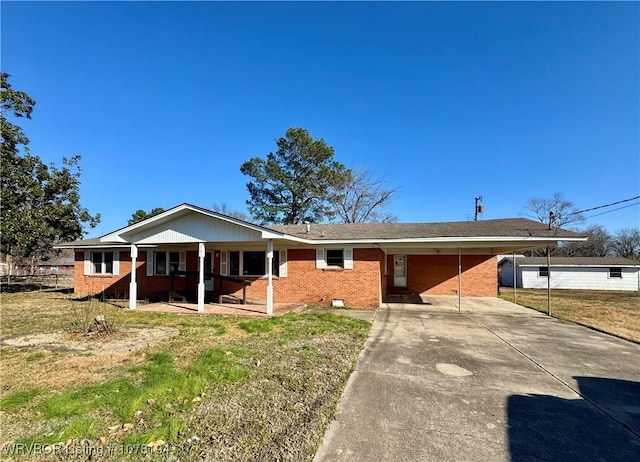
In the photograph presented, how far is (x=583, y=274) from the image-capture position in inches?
1093

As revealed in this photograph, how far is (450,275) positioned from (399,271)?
267 centimetres

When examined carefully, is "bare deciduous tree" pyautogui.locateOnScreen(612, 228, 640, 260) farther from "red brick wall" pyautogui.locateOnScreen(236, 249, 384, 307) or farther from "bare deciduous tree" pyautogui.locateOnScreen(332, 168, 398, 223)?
"red brick wall" pyautogui.locateOnScreen(236, 249, 384, 307)

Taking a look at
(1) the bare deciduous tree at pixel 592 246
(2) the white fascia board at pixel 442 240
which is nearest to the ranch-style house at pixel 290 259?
(2) the white fascia board at pixel 442 240

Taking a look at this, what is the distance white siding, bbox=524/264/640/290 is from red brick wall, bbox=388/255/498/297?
1509 cm

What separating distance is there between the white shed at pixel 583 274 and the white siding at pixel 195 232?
27503 mm

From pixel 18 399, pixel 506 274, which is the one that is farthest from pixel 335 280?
pixel 506 274

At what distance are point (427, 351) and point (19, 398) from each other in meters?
6.23

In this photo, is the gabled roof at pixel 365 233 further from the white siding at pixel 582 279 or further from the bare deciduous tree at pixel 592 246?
the bare deciduous tree at pixel 592 246

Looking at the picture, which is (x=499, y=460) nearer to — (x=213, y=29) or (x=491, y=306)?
(x=491, y=306)

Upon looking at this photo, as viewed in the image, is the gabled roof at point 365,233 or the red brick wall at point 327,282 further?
the red brick wall at point 327,282

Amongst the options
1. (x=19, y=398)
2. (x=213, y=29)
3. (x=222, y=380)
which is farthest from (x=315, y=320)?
(x=213, y=29)

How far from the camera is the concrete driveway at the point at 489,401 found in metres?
2.92

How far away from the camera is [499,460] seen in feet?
9.00

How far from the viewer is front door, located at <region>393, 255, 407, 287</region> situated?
17.5m
